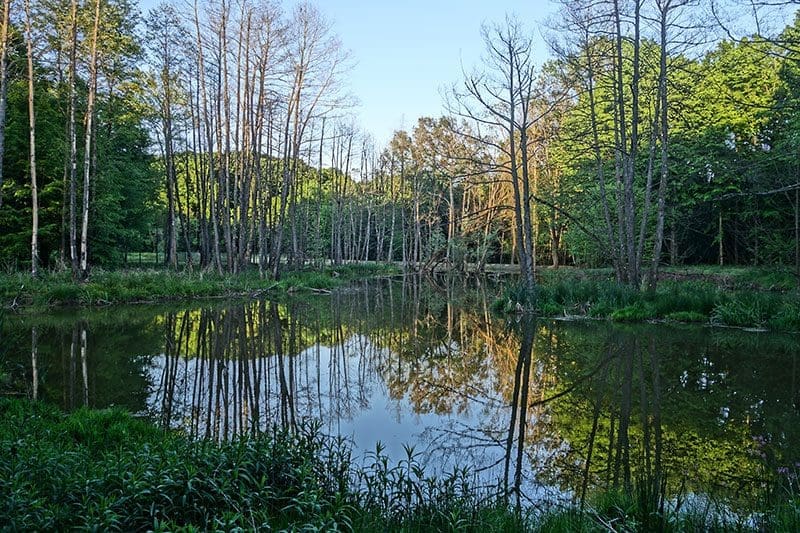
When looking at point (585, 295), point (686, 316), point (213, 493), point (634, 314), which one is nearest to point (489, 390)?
point (213, 493)

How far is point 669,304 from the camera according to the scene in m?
12.1

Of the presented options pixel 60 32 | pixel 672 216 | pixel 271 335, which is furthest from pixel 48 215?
pixel 672 216

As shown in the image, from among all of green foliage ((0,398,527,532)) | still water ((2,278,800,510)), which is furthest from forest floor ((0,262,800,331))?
green foliage ((0,398,527,532))

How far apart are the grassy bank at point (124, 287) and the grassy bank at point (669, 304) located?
10394 millimetres

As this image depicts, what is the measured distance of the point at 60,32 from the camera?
16.8 metres

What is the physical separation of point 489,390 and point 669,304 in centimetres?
745

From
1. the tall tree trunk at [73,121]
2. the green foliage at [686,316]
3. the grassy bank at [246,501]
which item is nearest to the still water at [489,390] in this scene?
the grassy bank at [246,501]

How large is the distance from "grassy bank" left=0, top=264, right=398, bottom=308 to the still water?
2083 millimetres

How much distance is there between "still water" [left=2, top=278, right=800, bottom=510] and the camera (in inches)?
172

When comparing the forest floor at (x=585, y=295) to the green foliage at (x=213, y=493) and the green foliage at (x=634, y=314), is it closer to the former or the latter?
the green foliage at (x=634, y=314)

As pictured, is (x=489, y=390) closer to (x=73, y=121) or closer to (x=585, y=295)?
(x=585, y=295)

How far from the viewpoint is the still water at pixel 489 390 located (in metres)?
4.38

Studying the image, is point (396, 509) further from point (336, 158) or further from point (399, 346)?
point (336, 158)

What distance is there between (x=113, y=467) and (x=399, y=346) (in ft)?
24.9
